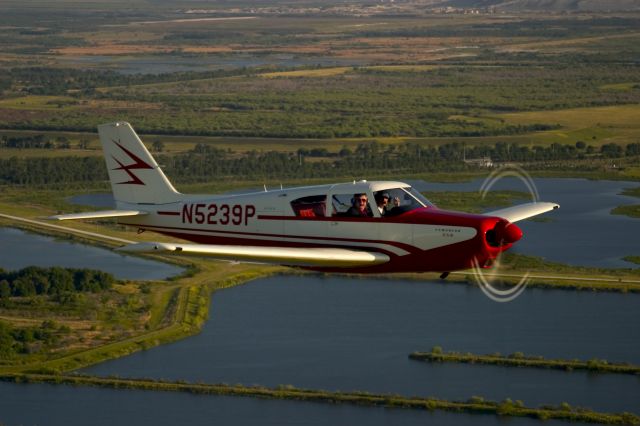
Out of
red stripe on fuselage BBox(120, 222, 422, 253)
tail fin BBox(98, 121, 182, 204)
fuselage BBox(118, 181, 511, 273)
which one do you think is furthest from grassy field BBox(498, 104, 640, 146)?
fuselage BBox(118, 181, 511, 273)

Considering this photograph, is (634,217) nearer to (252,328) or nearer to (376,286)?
(376,286)

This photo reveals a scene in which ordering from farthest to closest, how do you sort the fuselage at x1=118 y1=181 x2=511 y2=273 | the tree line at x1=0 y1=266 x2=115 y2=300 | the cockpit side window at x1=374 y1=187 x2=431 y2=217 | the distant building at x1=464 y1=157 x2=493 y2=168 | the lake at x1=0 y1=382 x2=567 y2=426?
the distant building at x1=464 y1=157 x2=493 y2=168, the tree line at x1=0 y1=266 x2=115 y2=300, the lake at x1=0 y1=382 x2=567 y2=426, the cockpit side window at x1=374 y1=187 x2=431 y2=217, the fuselage at x1=118 y1=181 x2=511 y2=273

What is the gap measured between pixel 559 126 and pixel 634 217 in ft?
141

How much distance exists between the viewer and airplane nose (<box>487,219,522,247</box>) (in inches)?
1344

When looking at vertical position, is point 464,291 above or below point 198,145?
below

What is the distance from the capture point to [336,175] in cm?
10738

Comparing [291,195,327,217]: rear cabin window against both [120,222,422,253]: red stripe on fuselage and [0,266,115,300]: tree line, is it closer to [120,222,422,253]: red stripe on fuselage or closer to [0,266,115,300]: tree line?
[120,222,422,253]: red stripe on fuselage

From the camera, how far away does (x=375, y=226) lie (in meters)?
34.6

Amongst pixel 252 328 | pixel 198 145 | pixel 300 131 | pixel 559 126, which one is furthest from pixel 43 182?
pixel 559 126

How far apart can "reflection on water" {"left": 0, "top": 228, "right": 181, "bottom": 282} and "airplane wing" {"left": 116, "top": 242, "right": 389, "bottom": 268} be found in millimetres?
42680

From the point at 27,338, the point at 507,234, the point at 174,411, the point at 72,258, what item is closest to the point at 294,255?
the point at 507,234

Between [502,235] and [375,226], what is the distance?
3098 mm

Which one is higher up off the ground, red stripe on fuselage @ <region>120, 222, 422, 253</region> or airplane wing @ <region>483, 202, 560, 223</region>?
airplane wing @ <region>483, 202, 560, 223</region>

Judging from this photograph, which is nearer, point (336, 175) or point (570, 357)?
point (570, 357)
